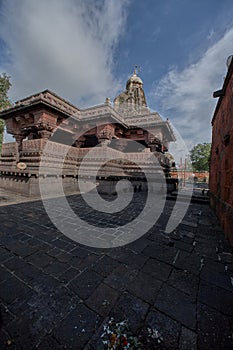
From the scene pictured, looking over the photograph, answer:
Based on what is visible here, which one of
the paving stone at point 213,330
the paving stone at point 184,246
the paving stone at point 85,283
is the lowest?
the paving stone at point 184,246

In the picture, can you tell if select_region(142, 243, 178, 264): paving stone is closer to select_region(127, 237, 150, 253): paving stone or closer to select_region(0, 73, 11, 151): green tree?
select_region(127, 237, 150, 253): paving stone

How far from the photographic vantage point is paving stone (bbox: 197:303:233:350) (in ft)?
3.95

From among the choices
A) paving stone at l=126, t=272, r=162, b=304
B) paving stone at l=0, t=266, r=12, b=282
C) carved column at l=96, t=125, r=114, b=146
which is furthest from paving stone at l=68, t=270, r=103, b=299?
carved column at l=96, t=125, r=114, b=146

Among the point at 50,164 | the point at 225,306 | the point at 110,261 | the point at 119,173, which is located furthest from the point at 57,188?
the point at 225,306

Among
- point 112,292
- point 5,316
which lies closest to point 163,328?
point 112,292

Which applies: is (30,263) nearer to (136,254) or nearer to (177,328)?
(136,254)

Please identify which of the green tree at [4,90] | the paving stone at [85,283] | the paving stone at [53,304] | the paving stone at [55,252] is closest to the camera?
the paving stone at [53,304]

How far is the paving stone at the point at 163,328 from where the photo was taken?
3.92 ft

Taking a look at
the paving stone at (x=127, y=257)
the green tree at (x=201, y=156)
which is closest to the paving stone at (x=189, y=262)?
the paving stone at (x=127, y=257)

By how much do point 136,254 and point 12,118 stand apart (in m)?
12.2

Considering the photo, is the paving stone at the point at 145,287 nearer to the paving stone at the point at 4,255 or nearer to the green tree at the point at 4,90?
the paving stone at the point at 4,255

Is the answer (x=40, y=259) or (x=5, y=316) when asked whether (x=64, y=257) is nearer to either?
(x=40, y=259)

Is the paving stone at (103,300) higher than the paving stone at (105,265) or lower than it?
higher

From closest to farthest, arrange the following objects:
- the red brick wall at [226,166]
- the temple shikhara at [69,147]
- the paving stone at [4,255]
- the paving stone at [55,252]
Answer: the paving stone at [4,255]
the paving stone at [55,252]
the red brick wall at [226,166]
the temple shikhara at [69,147]
